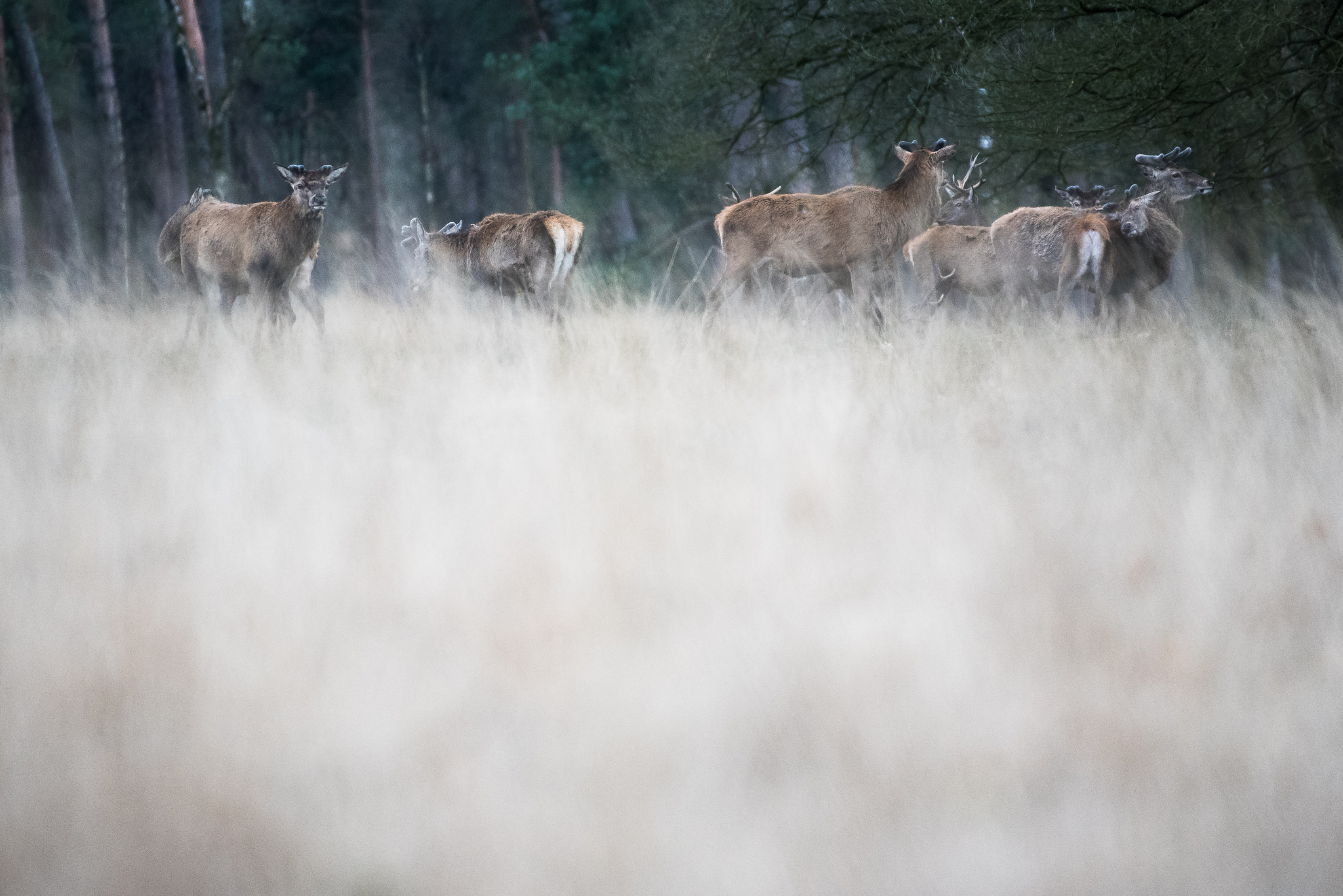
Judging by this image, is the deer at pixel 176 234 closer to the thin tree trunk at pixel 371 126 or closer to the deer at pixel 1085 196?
the deer at pixel 1085 196

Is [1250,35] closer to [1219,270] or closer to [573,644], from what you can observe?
[1219,270]

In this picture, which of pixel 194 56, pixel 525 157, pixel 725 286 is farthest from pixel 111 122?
pixel 725 286

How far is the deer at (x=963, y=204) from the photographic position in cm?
895

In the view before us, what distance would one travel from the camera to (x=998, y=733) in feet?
6.62

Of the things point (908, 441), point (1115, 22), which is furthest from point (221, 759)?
point (1115, 22)

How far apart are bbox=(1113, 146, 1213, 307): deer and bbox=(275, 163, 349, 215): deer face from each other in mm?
5743

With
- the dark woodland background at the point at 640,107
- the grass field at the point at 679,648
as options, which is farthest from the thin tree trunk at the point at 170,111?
the grass field at the point at 679,648

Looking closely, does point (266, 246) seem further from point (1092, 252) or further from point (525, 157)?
point (525, 157)

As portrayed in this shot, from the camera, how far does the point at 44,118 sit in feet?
63.5

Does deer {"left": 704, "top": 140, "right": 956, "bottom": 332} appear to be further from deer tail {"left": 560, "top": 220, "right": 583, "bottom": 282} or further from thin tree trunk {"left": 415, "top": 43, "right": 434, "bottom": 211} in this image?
thin tree trunk {"left": 415, "top": 43, "right": 434, "bottom": 211}

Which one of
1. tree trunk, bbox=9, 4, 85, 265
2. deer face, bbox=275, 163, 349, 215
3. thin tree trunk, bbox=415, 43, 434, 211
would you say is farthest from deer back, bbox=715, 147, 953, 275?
thin tree trunk, bbox=415, 43, 434, 211

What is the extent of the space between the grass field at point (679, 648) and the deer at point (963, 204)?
4.92 metres

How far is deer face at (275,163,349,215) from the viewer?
7875 mm

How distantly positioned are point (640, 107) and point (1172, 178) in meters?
8.79
